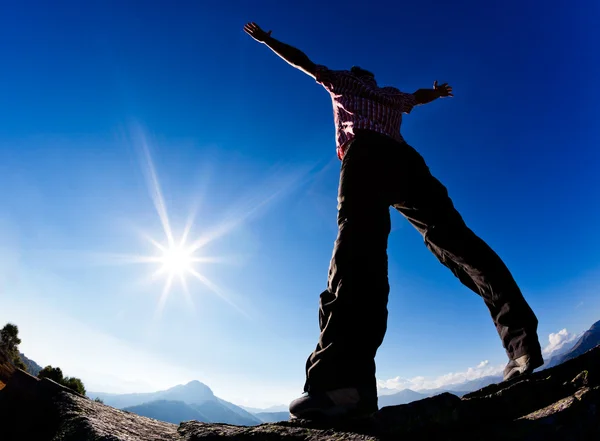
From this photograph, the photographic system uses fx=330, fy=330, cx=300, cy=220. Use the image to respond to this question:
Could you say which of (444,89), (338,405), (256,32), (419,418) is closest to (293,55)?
(256,32)

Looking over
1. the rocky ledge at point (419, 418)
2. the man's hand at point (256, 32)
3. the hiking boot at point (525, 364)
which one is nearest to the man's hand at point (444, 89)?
the man's hand at point (256, 32)

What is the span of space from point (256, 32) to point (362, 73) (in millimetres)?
1370

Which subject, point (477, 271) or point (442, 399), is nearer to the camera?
point (442, 399)

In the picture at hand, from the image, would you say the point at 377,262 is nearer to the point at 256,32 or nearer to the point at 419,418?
the point at 419,418

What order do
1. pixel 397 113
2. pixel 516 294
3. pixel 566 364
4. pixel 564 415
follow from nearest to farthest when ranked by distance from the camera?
pixel 564 415, pixel 566 364, pixel 516 294, pixel 397 113

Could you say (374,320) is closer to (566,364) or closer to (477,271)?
(566,364)

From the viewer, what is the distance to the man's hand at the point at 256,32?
12.8 feet

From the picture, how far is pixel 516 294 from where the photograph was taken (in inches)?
117

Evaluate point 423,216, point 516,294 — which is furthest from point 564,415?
point 423,216

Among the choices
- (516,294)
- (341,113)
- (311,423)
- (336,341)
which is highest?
(341,113)

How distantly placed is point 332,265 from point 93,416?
189 centimetres

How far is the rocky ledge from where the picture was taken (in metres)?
1.38

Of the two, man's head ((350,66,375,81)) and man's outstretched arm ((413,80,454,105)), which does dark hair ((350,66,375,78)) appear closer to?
man's head ((350,66,375,81))

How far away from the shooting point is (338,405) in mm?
2107
